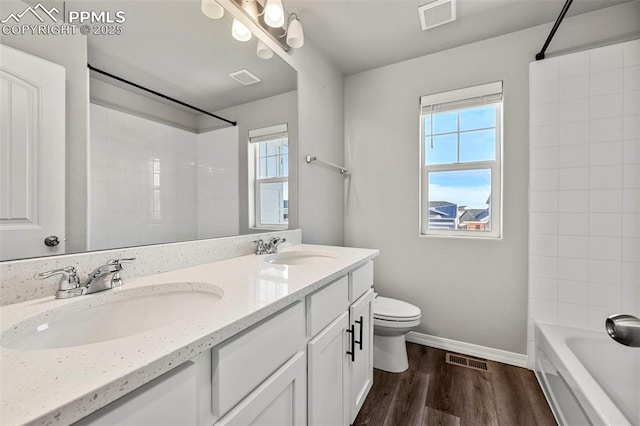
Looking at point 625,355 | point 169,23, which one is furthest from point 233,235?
point 625,355

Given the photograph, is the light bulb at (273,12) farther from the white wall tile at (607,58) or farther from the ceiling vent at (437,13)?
the white wall tile at (607,58)

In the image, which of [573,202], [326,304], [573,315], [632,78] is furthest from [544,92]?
[326,304]

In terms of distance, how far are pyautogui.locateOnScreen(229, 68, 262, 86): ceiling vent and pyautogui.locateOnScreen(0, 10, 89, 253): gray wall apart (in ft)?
2.15

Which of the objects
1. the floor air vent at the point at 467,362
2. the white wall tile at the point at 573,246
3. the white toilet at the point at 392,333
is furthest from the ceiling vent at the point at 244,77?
the floor air vent at the point at 467,362

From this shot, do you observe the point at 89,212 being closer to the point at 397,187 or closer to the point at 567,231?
the point at 397,187

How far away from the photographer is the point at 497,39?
197 cm

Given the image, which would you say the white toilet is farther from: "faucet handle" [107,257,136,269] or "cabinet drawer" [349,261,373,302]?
"faucet handle" [107,257,136,269]

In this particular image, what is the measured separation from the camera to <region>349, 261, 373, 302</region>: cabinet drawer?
4.23 feet

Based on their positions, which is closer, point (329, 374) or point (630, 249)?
point (329, 374)

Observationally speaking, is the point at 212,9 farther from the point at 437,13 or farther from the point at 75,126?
the point at 437,13

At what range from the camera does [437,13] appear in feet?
5.65

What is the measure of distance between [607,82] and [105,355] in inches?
107

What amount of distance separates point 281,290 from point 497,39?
7.86 feet

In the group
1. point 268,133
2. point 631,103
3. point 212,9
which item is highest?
point 212,9
